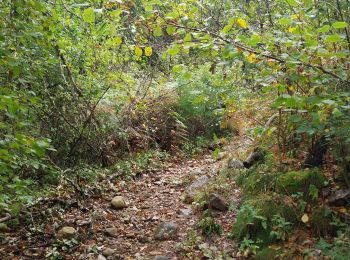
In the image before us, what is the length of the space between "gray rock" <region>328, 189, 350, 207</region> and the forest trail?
1.37m

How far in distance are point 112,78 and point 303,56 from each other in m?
5.00

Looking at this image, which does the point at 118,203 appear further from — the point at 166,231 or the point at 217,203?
the point at 217,203

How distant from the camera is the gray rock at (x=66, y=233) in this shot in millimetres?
5188

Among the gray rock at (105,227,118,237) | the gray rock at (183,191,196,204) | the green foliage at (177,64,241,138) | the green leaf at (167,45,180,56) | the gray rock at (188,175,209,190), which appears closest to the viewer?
the green leaf at (167,45,180,56)

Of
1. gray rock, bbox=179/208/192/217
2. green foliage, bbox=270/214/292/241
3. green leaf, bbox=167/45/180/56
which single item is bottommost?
gray rock, bbox=179/208/192/217

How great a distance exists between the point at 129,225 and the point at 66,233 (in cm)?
105

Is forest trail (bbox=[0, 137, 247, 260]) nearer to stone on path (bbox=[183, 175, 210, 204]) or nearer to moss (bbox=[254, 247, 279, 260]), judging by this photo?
stone on path (bbox=[183, 175, 210, 204])

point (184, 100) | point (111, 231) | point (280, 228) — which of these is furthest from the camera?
point (184, 100)

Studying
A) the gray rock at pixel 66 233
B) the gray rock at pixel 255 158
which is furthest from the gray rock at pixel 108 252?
the gray rock at pixel 255 158

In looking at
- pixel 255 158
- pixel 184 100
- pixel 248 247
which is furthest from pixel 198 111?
pixel 248 247

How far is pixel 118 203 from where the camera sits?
6406 mm

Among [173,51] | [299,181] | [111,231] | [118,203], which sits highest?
[173,51]

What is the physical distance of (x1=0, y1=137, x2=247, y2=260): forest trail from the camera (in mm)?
4902

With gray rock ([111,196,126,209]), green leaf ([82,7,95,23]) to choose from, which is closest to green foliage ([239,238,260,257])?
gray rock ([111,196,126,209])
